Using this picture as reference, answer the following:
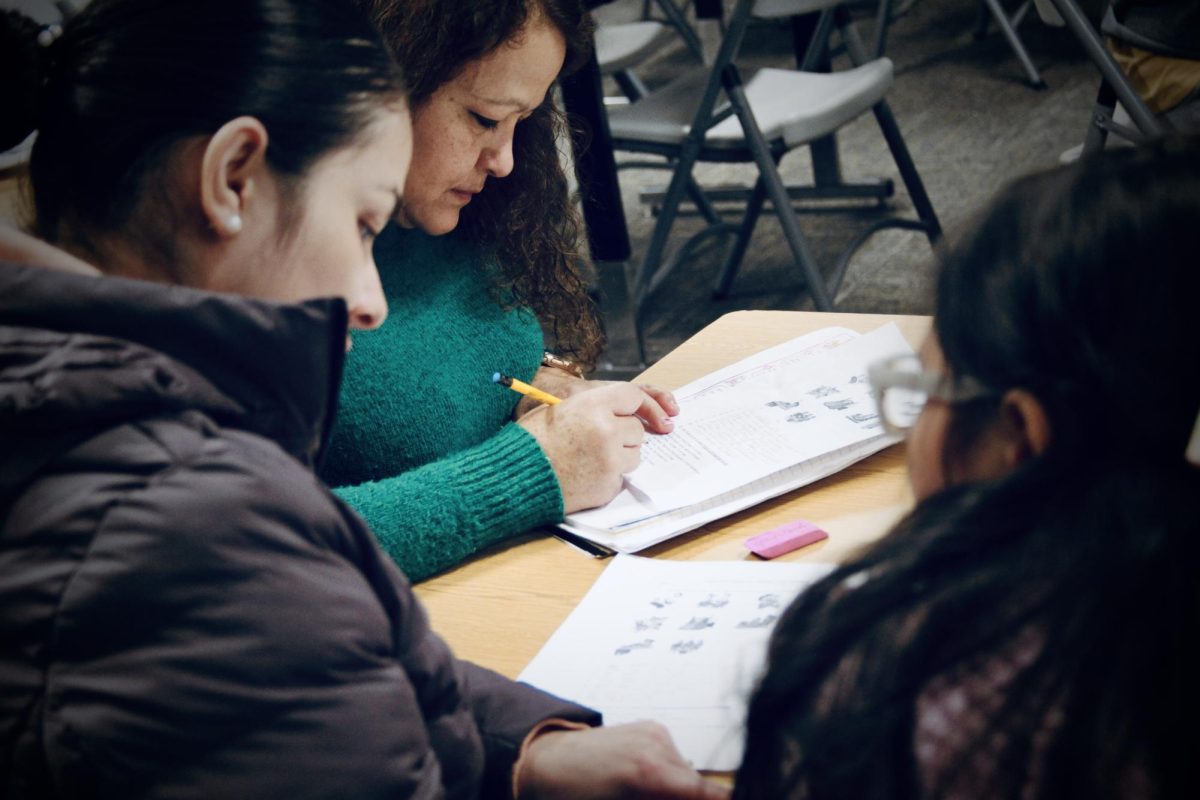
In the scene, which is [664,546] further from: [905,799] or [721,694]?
[905,799]

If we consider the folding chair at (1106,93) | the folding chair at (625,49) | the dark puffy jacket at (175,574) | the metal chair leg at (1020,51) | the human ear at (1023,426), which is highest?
the human ear at (1023,426)

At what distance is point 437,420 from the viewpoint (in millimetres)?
1286

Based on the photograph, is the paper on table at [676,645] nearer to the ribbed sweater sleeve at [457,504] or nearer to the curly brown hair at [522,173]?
the ribbed sweater sleeve at [457,504]

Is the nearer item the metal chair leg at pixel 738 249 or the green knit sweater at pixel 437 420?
the green knit sweater at pixel 437 420

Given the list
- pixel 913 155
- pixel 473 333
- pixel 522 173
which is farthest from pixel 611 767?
pixel 913 155

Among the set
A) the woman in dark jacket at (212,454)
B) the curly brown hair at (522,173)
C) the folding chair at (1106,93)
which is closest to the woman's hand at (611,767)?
the woman in dark jacket at (212,454)

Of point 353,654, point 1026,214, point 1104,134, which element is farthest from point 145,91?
point 1104,134

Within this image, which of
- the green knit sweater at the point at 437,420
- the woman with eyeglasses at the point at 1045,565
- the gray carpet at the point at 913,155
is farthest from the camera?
the gray carpet at the point at 913,155

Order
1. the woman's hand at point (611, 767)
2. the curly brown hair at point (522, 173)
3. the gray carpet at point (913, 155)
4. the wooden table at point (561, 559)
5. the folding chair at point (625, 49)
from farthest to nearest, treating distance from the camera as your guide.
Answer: the folding chair at point (625, 49) → the gray carpet at point (913, 155) → the curly brown hair at point (522, 173) → the wooden table at point (561, 559) → the woman's hand at point (611, 767)

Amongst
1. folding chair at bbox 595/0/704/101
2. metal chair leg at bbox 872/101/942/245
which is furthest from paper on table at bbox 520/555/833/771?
folding chair at bbox 595/0/704/101

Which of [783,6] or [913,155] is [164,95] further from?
[913,155]

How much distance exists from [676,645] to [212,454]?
0.45 meters

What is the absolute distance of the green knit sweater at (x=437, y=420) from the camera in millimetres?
1061

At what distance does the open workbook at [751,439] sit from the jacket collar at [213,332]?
1.49 feet
